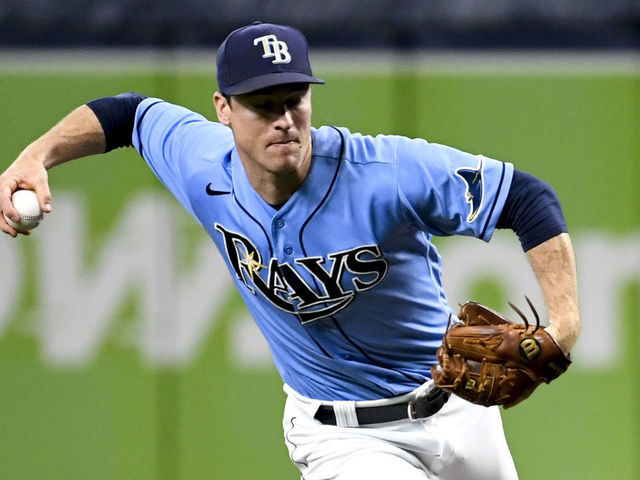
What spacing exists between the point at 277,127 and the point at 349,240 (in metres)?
0.33

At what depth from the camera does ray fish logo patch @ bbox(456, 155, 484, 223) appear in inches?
105

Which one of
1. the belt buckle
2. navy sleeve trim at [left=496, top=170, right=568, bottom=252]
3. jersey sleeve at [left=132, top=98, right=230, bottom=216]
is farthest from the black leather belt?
jersey sleeve at [left=132, top=98, right=230, bottom=216]

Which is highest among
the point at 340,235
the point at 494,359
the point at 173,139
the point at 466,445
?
the point at 173,139

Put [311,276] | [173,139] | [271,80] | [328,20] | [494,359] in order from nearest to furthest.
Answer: [494,359] → [271,80] → [311,276] → [173,139] → [328,20]

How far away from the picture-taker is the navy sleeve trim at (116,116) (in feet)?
10.8

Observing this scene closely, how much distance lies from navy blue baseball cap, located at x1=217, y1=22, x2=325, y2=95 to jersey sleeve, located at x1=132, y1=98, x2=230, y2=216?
31 cm

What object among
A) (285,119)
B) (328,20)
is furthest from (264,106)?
(328,20)

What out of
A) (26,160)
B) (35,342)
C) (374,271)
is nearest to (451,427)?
(374,271)

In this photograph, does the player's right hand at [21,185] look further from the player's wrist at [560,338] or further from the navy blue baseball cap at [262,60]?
the player's wrist at [560,338]

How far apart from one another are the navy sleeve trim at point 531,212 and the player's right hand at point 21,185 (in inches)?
42.3

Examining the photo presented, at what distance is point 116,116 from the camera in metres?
3.31

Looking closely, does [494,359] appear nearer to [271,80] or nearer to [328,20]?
[271,80]

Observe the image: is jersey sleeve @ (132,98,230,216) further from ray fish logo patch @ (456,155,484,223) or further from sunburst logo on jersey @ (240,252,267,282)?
ray fish logo patch @ (456,155,484,223)

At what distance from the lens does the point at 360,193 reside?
281 cm
